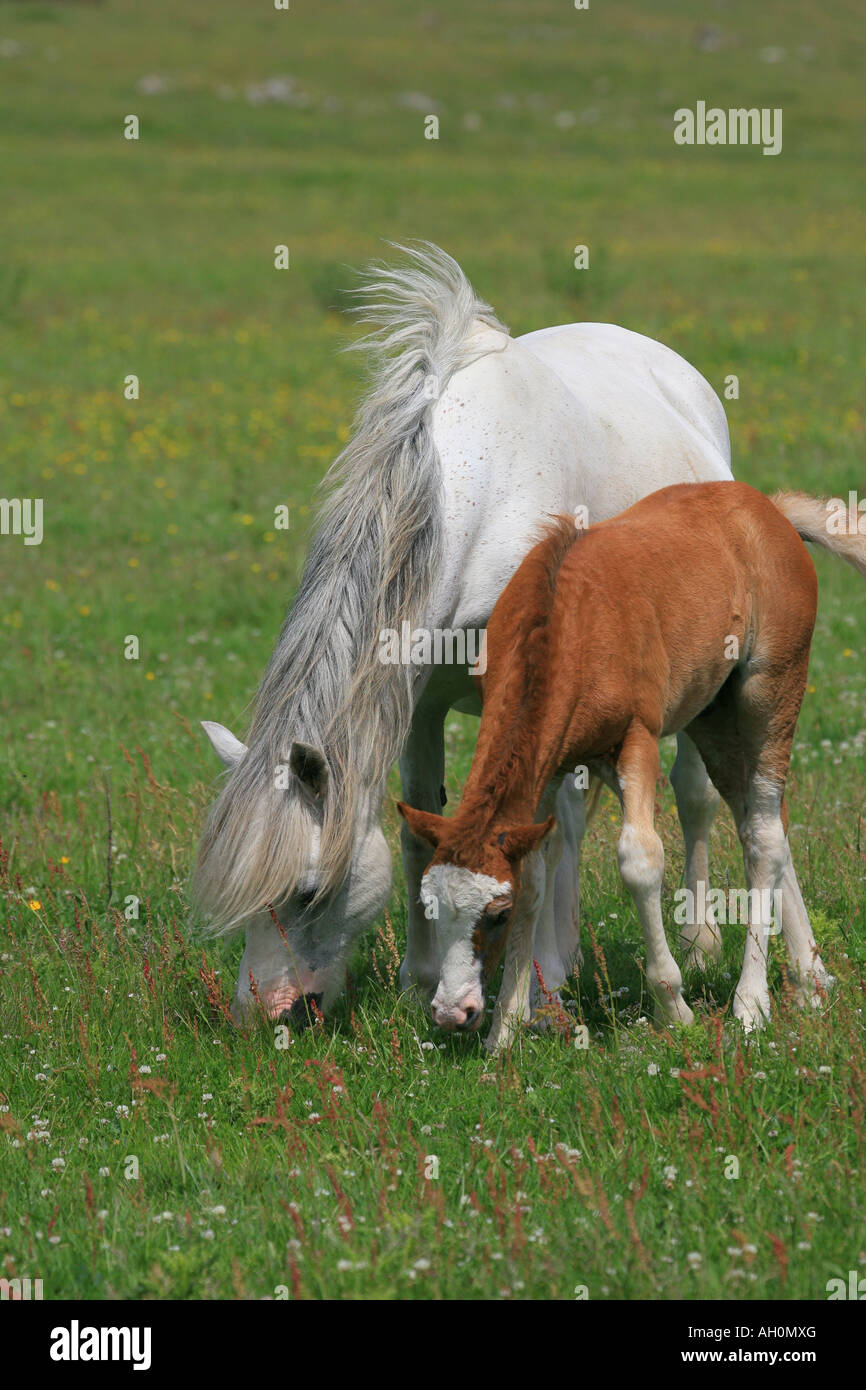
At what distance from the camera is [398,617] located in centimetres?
494

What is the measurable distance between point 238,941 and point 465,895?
198 cm

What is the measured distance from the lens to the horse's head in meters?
4.75

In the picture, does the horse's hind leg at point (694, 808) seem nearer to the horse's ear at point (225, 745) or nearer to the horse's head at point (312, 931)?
the horse's head at point (312, 931)

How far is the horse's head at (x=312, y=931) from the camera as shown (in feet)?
15.6

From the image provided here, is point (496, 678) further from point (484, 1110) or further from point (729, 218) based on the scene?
point (729, 218)

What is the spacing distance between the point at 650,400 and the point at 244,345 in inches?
611

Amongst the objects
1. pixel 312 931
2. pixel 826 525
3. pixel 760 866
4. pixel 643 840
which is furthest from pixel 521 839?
pixel 826 525

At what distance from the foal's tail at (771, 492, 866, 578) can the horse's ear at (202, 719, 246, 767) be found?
2.25 metres

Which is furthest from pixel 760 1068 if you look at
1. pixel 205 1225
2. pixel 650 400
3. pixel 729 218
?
pixel 729 218

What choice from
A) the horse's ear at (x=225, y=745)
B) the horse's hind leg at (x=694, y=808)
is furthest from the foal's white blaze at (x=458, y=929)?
the horse's hind leg at (x=694, y=808)

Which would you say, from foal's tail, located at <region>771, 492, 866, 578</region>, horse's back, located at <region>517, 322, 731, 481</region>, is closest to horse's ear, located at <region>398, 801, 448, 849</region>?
foal's tail, located at <region>771, 492, 866, 578</region>

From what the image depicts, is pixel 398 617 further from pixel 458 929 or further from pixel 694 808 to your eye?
pixel 694 808

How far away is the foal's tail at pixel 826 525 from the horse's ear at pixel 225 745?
225 centimetres

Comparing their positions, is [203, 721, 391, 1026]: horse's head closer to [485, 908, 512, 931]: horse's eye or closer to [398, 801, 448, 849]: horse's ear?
[398, 801, 448, 849]: horse's ear
